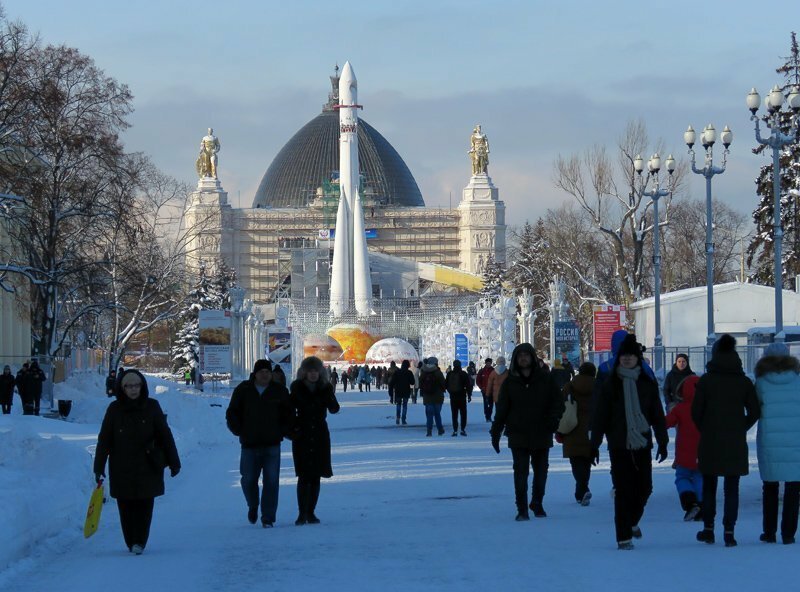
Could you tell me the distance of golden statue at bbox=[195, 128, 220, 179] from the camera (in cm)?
16100

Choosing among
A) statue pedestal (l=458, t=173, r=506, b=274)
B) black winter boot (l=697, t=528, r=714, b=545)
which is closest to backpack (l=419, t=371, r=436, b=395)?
black winter boot (l=697, t=528, r=714, b=545)

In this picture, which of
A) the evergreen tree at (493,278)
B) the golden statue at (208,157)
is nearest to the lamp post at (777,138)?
the evergreen tree at (493,278)

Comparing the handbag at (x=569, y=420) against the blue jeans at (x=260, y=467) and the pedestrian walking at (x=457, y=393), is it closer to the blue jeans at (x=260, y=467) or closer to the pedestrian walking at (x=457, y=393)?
the blue jeans at (x=260, y=467)

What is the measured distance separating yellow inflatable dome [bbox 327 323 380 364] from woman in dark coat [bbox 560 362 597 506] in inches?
3354

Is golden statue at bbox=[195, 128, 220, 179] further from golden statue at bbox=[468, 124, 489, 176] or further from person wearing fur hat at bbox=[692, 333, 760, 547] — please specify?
person wearing fur hat at bbox=[692, 333, 760, 547]

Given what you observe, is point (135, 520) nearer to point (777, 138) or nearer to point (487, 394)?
point (777, 138)

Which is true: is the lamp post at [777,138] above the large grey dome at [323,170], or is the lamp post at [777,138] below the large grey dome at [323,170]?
below

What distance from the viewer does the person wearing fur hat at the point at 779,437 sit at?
385 inches

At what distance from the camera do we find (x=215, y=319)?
39531 millimetres

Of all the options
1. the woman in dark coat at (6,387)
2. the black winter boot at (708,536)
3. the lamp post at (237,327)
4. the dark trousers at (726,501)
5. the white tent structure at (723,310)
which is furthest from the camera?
the lamp post at (237,327)

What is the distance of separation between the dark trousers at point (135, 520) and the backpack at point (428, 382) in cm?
1463

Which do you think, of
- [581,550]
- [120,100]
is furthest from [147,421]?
[120,100]

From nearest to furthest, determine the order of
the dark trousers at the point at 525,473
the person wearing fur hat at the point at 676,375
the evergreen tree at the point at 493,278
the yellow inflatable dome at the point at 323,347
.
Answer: the dark trousers at the point at 525,473, the person wearing fur hat at the point at 676,375, the yellow inflatable dome at the point at 323,347, the evergreen tree at the point at 493,278

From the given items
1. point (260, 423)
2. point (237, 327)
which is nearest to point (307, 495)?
point (260, 423)
